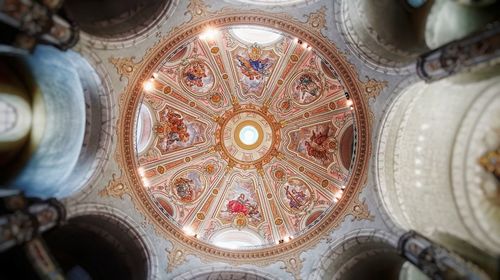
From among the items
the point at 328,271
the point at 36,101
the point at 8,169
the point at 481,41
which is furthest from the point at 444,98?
the point at 8,169

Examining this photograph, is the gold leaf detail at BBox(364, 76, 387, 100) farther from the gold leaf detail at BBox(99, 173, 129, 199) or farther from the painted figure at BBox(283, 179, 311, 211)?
the gold leaf detail at BBox(99, 173, 129, 199)

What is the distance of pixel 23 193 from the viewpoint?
818 centimetres

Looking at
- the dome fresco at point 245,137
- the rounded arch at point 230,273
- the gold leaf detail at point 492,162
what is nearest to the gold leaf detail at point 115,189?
the rounded arch at point 230,273

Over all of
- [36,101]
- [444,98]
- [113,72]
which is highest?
[113,72]

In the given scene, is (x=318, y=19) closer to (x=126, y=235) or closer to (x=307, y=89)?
(x=307, y=89)

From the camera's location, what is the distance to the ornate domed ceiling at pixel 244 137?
16.3 m

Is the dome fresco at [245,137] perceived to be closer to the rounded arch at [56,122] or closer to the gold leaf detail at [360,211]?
the gold leaf detail at [360,211]

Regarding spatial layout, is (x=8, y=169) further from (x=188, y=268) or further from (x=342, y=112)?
(x=342, y=112)

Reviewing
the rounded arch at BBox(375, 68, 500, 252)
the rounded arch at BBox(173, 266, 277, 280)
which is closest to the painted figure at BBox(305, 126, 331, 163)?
the rounded arch at BBox(375, 68, 500, 252)

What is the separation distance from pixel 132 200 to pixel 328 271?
20.5 ft

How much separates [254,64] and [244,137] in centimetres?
319

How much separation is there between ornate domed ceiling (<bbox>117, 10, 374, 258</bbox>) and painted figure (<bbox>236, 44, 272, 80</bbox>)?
0.04 meters

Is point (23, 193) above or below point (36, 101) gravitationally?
below

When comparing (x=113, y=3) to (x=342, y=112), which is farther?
(x=342, y=112)
